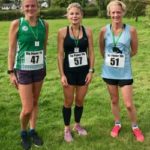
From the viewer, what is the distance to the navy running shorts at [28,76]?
4.84 m

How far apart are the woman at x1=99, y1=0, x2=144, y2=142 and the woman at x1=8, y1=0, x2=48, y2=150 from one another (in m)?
0.84

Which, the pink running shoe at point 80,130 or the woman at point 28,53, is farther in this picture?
the pink running shoe at point 80,130

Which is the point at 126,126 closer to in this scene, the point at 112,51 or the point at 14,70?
the point at 112,51

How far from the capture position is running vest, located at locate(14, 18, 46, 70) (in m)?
4.71

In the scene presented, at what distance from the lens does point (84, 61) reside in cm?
512

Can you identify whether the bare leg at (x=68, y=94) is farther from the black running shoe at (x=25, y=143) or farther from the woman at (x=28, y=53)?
the black running shoe at (x=25, y=143)

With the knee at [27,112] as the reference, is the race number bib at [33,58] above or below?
above

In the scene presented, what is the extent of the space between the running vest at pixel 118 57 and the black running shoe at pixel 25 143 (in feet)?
4.27

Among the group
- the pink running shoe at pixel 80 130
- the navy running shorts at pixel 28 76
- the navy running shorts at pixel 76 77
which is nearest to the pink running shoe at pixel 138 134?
the pink running shoe at pixel 80 130

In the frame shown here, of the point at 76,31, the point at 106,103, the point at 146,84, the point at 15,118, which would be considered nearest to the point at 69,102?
the point at 76,31

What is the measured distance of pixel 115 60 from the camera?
5.18m

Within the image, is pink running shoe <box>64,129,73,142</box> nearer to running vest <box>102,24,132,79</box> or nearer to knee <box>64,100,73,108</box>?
knee <box>64,100,73,108</box>

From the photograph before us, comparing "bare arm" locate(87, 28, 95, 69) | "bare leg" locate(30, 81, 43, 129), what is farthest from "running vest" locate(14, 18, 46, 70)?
"bare arm" locate(87, 28, 95, 69)

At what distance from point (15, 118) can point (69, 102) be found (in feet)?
4.64
